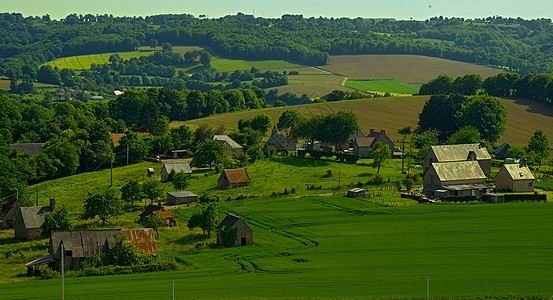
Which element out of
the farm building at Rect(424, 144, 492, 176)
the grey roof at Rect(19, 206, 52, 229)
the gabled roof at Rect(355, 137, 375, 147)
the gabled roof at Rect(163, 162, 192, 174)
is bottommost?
the gabled roof at Rect(163, 162, 192, 174)

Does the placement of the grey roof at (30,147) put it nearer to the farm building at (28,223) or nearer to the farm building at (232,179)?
the farm building at (232,179)

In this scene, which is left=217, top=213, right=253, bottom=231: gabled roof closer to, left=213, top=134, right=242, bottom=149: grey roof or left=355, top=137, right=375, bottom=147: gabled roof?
left=213, top=134, right=242, bottom=149: grey roof

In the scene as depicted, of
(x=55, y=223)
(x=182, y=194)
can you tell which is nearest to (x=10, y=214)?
(x=55, y=223)

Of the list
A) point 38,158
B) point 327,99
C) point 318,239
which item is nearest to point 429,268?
point 318,239

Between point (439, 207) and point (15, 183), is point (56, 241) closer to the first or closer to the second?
point (15, 183)

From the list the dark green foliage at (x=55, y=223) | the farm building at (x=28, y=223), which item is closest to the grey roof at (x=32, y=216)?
the farm building at (x=28, y=223)

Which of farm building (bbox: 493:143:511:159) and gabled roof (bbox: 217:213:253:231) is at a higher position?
gabled roof (bbox: 217:213:253:231)

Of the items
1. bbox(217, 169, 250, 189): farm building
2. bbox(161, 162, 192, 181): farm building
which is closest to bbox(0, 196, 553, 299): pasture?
bbox(217, 169, 250, 189): farm building
